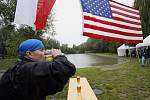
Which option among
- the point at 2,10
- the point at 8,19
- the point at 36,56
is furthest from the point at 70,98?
the point at 8,19

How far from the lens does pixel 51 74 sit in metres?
2.70

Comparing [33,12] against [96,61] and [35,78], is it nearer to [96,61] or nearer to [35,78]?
[35,78]

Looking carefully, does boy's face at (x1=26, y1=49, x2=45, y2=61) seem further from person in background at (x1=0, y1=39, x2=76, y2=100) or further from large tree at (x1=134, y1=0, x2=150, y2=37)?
large tree at (x1=134, y1=0, x2=150, y2=37)

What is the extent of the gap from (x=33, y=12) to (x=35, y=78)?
3.09 m

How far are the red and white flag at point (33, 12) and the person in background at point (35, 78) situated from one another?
8.62 ft

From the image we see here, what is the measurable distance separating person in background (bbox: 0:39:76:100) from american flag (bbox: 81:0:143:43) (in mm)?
3295

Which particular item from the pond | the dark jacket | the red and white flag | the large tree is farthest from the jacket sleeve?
the pond

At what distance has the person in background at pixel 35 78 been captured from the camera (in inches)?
107

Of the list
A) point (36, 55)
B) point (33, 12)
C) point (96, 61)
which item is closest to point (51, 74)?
point (36, 55)

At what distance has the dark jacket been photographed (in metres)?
2.71

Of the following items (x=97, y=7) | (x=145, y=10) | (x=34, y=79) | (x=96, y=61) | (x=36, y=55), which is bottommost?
(x=96, y=61)

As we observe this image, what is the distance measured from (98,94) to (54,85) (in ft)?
28.8

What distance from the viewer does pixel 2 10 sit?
43719mm

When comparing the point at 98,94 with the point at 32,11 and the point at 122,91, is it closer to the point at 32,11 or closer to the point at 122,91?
the point at 122,91
